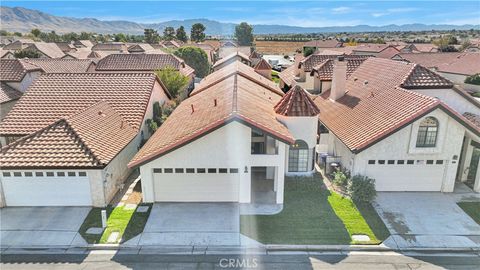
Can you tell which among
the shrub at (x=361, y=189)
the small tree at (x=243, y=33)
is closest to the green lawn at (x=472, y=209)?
the shrub at (x=361, y=189)

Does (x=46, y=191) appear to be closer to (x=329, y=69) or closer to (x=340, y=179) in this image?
(x=340, y=179)

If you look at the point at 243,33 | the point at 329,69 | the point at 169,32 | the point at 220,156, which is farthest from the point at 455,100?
the point at 169,32

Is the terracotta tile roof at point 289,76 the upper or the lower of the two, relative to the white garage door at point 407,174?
upper

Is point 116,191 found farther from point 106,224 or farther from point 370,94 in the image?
point 370,94

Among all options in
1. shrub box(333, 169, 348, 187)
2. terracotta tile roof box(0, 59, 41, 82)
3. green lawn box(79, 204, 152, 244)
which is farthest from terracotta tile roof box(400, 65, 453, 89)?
terracotta tile roof box(0, 59, 41, 82)

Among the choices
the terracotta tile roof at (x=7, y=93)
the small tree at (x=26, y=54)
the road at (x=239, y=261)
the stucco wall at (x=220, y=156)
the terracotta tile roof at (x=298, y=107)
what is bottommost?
the road at (x=239, y=261)

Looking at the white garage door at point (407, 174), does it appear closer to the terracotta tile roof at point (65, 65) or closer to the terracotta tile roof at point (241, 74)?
the terracotta tile roof at point (241, 74)
